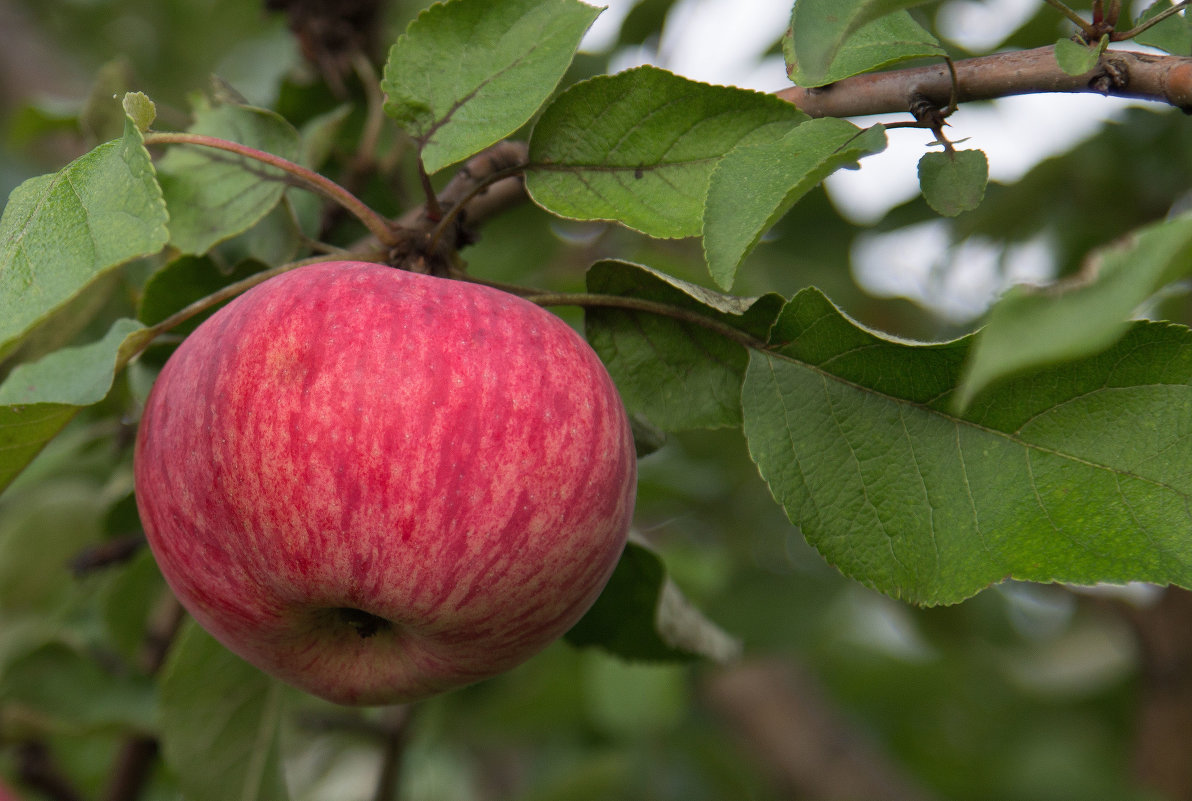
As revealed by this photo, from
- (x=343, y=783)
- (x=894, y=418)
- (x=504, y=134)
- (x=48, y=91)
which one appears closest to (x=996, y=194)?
(x=894, y=418)

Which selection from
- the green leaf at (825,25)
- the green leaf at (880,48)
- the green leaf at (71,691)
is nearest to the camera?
the green leaf at (825,25)

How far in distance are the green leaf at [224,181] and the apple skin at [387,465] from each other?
0.73ft

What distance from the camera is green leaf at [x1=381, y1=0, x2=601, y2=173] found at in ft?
2.68

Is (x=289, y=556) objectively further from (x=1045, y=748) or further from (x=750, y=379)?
(x=1045, y=748)

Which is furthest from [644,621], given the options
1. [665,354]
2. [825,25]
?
[825,25]

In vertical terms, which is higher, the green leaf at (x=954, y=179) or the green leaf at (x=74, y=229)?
the green leaf at (x=74, y=229)

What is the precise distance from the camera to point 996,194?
165 cm

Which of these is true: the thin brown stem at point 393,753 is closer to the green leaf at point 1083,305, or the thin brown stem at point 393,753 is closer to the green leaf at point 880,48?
the green leaf at point 880,48

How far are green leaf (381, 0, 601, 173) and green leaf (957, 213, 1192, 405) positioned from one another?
1.46 ft

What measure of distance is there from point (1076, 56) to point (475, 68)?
460mm

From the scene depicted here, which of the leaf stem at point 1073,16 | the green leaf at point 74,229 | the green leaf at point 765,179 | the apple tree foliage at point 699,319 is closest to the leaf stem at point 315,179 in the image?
the apple tree foliage at point 699,319

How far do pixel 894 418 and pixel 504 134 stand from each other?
39 centimetres

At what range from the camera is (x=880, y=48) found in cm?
80

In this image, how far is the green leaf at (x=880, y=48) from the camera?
2.58 feet
